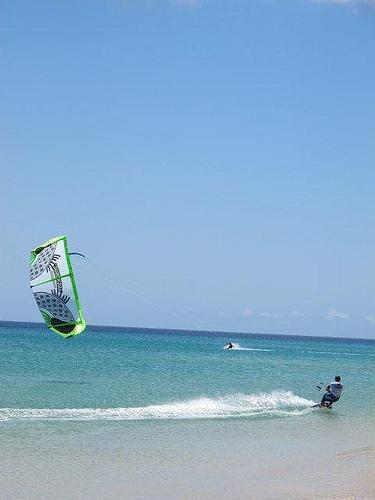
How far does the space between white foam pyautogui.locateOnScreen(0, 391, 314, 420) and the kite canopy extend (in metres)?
3.57

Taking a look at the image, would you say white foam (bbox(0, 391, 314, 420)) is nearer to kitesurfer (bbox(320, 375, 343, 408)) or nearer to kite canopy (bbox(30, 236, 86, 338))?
kitesurfer (bbox(320, 375, 343, 408))

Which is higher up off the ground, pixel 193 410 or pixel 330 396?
→ pixel 330 396

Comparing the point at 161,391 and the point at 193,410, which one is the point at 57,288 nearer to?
the point at 193,410

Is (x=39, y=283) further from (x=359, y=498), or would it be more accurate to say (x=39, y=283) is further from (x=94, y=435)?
(x=359, y=498)

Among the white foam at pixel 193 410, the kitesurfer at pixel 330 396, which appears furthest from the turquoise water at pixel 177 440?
the kitesurfer at pixel 330 396

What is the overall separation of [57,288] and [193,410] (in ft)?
22.7

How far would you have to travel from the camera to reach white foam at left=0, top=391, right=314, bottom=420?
17.2 metres

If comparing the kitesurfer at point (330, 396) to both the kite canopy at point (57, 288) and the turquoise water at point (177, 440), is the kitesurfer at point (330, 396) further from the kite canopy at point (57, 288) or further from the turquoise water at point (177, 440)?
the kite canopy at point (57, 288)

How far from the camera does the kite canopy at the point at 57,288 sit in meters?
13.7

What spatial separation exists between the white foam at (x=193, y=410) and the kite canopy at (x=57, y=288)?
357cm

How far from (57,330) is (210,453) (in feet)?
11.8

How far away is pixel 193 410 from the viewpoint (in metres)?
19.2

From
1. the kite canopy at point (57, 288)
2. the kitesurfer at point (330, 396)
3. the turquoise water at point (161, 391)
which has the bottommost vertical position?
the turquoise water at point (161, 391)

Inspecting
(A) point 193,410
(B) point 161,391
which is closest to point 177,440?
(A) point 193,410
